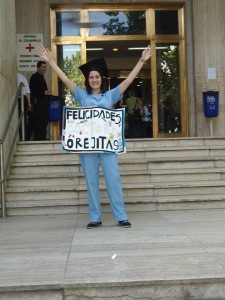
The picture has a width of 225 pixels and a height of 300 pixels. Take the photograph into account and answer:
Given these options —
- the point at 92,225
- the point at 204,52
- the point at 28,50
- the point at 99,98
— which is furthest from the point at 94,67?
the point at 204,52

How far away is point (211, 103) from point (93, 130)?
20.2 feet

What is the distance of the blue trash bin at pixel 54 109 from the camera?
11266 millimetres

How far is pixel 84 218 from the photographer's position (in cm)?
660

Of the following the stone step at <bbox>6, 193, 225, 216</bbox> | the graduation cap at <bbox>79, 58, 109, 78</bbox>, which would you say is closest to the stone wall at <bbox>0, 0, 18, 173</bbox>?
the stone step at <bbox>6, 193, 225, 216</bbox>

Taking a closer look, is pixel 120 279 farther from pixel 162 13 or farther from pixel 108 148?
pixel 162 13

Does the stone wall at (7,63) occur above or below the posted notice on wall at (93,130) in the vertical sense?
above

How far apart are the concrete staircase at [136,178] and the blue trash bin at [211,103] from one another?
246 cm

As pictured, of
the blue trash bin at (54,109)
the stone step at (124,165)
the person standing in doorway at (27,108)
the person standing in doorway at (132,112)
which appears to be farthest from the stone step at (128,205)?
the person standing in doorway at (132,112)

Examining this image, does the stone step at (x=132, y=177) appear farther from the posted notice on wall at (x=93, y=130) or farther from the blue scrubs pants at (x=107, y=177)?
the posted notice on wall at (x=93, y=130)

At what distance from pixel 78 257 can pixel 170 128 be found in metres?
8.21

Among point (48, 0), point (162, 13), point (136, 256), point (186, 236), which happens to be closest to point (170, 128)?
point (162, 13)

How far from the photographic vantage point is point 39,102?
32.6ft

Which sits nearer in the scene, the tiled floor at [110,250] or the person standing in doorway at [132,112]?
the tiled floor at [110,250]

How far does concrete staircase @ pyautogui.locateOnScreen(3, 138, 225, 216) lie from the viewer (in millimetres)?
7039
